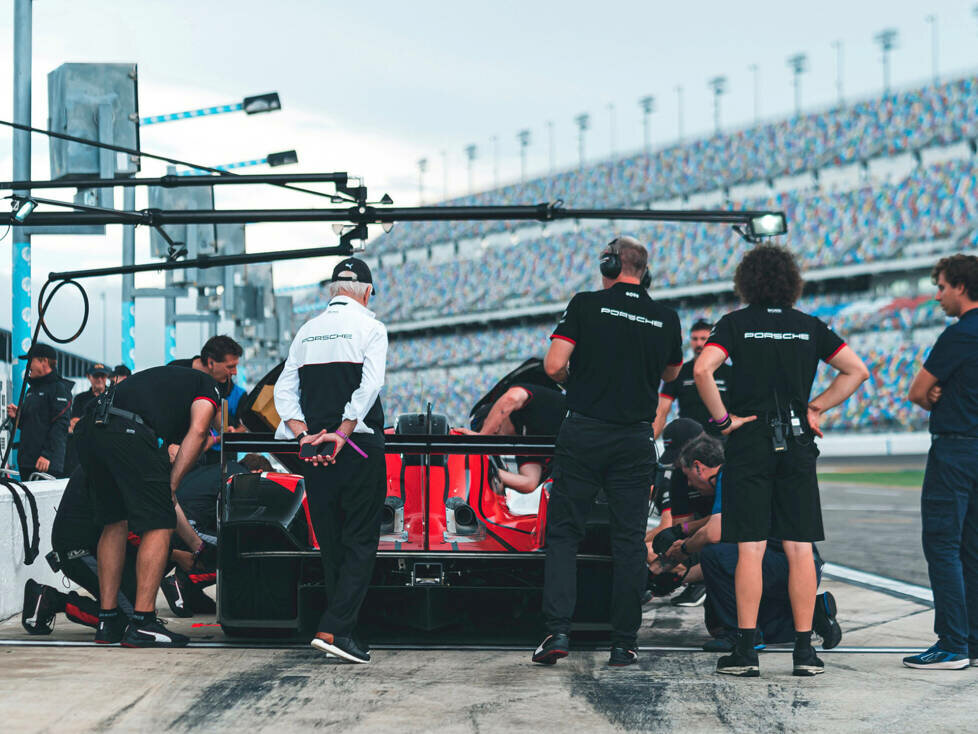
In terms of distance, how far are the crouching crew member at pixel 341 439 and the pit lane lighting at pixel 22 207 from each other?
4593 millimetres

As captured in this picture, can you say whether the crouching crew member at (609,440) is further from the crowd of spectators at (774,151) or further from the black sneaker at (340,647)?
the crowd of spectators at (774,151)

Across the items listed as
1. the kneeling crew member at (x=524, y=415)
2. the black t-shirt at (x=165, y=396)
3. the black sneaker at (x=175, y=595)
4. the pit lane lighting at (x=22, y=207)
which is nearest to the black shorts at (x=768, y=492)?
the kneeling crew member at (x=524, y=415)

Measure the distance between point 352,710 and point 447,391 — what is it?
58020 millimetres

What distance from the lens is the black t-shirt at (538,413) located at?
21.9 feet

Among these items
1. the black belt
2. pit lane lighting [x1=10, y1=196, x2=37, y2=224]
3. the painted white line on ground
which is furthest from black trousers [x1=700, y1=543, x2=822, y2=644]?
pit lane lighting [x1=10, y1=196, x2=37, y2=224]

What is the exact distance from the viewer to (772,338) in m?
5.17

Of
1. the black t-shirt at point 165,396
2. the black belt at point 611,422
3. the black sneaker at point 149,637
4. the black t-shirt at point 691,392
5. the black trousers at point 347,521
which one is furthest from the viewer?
the black t-shirt at point 691,392

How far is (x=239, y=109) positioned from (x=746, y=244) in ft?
135

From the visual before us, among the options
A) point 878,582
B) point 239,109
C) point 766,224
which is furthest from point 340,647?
point 239,109

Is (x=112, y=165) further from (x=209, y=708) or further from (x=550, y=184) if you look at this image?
(x=550, y=184)

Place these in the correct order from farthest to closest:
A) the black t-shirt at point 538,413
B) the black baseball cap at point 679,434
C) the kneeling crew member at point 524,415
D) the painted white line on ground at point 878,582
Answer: the black baseball cap at point 679,434
the painted white line on ground at point 878,582
the black t-shirt at point 538,413
the kneeling crew member at point 524,415

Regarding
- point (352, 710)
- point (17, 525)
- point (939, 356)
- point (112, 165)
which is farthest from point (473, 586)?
point (112, 165)

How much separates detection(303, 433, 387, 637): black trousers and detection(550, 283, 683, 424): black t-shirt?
1.02m

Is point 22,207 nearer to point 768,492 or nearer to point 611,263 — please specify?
point 611,263
